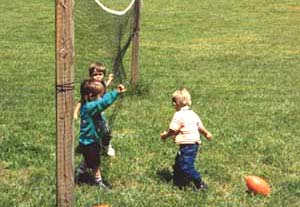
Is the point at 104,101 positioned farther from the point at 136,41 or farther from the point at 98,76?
the point at 136,41

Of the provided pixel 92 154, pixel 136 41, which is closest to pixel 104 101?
pixel 92 154

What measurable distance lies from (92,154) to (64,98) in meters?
1.60

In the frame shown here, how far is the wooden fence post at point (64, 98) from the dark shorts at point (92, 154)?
1.23 metres

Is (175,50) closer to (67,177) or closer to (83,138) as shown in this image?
(83,138)

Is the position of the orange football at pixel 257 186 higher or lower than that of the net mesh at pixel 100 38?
lower

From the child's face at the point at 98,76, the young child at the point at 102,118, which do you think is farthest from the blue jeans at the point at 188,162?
the child's face at the point at 98,76

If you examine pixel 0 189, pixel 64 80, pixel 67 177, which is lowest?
pixel 0 189

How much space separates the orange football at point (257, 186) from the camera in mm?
6562

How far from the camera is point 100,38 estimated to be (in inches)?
546

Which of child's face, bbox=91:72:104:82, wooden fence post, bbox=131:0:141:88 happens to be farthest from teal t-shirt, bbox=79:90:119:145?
wooden fence post, bbox=131:0:141:88

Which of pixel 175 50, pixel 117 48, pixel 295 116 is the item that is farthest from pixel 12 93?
pixel 175 50

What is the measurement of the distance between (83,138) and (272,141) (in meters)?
3.02

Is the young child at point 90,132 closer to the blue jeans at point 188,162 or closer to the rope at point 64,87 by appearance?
the blue jeans at point 188,162

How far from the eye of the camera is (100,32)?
43.9 feet
